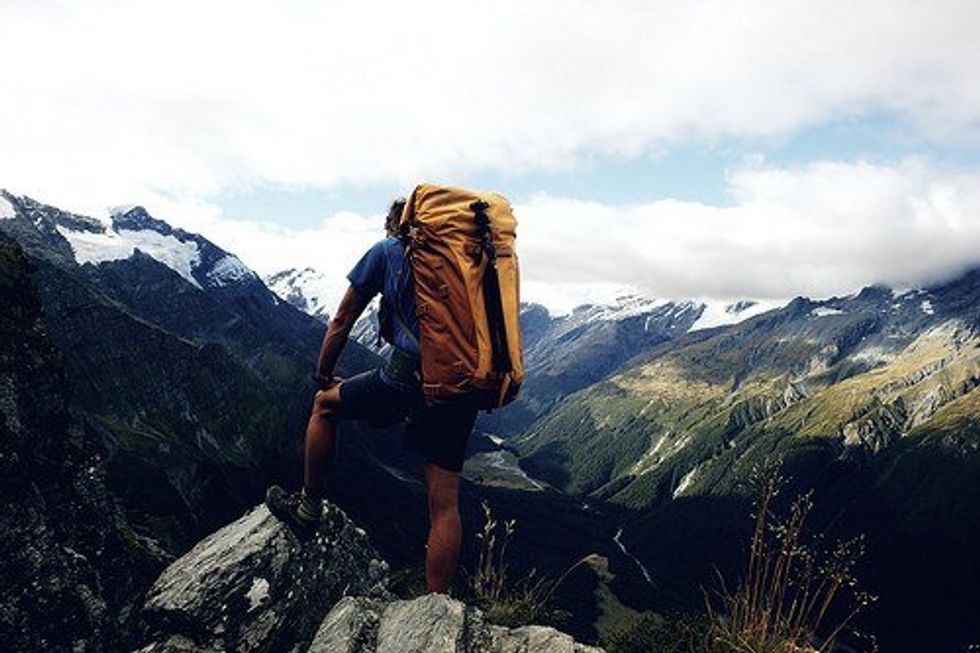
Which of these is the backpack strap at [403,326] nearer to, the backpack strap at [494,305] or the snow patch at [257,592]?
the backpack strap at [494,305]

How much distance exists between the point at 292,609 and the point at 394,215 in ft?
16.8

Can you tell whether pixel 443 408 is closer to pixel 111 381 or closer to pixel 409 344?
pixel 409 344

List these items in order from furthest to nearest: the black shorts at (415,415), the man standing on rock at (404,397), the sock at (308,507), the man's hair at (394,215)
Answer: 1. the sock at (308,507)
2. the man's hair at (394,215)
3. the man standing on rock at (404,397)
4. the black shorts at (415,415)

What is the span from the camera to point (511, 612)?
898 cm

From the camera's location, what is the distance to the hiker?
25.6 ft

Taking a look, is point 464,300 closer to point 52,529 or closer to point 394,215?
point 394,215

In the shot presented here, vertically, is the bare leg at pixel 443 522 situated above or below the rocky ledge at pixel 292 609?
above

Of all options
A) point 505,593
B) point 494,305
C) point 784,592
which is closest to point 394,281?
point 494,305

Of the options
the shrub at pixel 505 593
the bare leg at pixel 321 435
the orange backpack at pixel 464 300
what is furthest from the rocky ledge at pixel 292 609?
the orange backpack at pixel 464 300

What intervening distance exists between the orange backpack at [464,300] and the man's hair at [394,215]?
0.69 metres

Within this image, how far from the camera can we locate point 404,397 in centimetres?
862

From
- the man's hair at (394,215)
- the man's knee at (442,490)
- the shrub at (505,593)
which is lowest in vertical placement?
the shrub at (505,593)

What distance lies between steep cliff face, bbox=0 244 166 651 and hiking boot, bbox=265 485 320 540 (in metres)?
2.50

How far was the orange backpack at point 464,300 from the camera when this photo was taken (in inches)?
306
